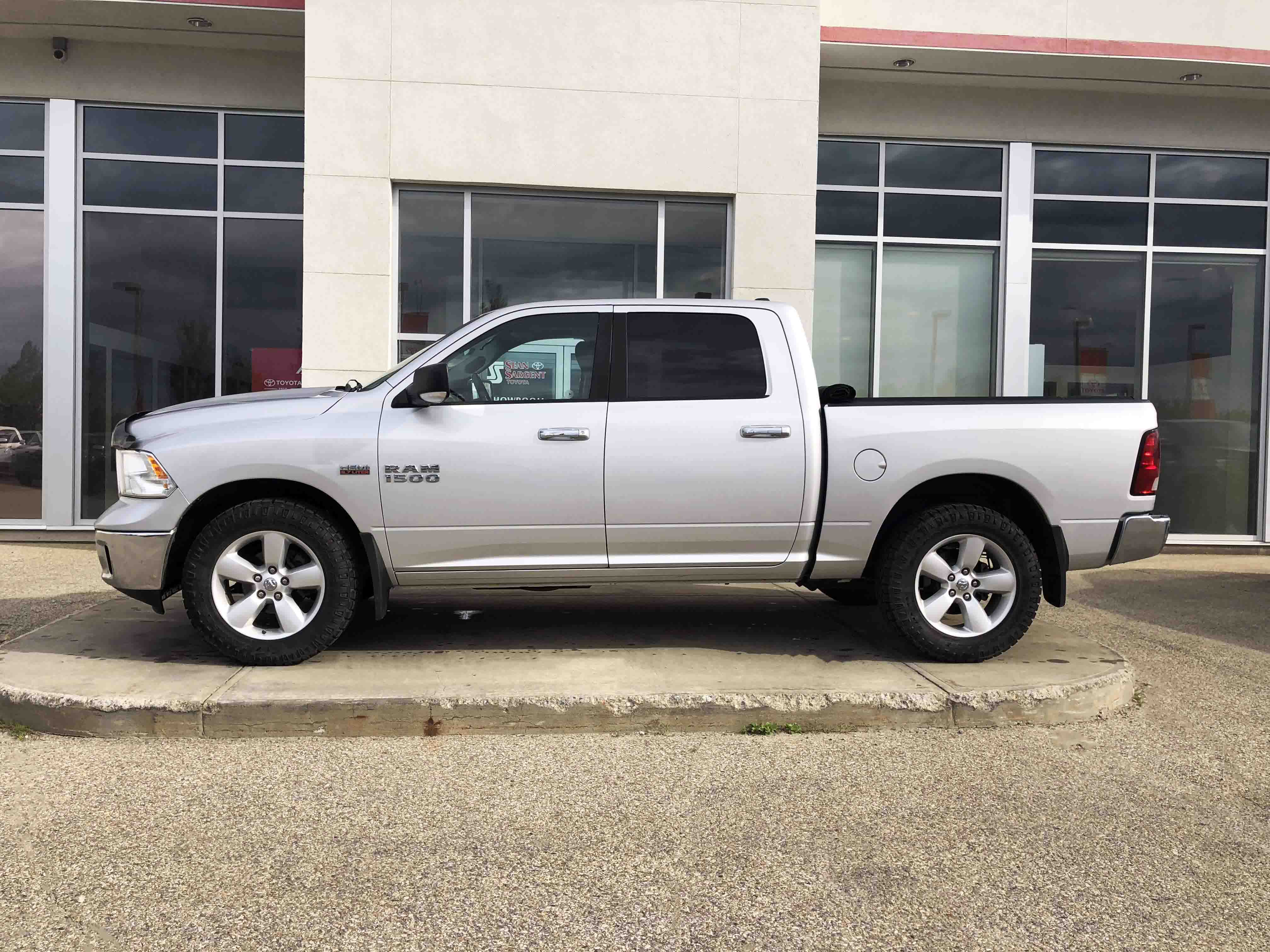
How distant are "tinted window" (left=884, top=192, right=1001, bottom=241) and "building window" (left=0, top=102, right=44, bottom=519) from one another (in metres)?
9.33

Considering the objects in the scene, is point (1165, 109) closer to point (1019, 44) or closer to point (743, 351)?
point (1019, 44)

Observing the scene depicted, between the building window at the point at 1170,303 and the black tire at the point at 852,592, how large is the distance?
5.73m

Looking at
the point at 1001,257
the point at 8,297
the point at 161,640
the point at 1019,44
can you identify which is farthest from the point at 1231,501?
the point at 8,297

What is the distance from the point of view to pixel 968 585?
18.2ft

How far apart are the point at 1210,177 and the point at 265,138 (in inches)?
425

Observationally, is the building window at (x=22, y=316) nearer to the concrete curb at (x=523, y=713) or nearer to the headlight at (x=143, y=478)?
the headlight at (x=143, y=478)

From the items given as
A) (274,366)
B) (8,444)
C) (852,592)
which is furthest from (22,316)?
(852,592)

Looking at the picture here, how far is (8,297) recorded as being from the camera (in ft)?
36.0

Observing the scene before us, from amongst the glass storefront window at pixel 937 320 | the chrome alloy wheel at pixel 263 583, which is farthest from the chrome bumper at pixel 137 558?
the glass storefront window at pixel 937 320

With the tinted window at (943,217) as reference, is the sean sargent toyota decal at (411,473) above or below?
below

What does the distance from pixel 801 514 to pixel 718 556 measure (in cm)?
51

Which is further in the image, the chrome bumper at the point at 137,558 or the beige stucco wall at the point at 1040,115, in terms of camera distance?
the beige stucco wall at the point at 1040,115

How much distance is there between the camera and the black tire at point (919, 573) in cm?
549

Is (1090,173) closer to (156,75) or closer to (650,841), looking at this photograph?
(156,75)
